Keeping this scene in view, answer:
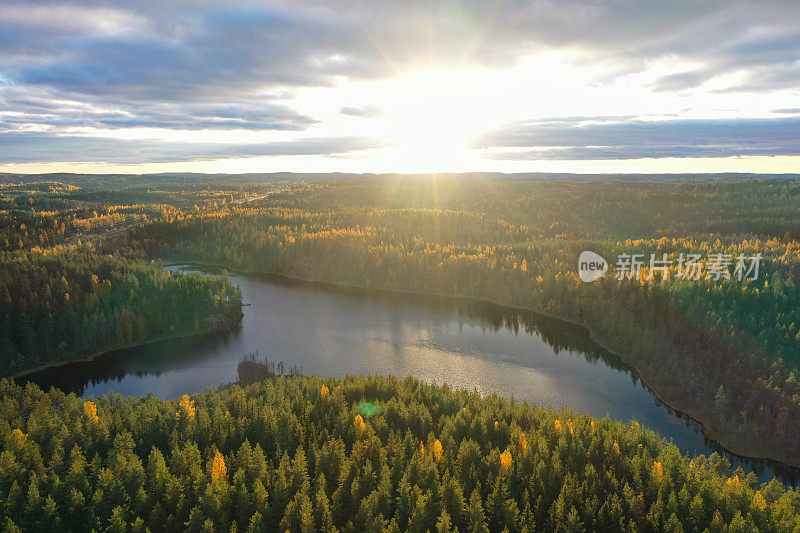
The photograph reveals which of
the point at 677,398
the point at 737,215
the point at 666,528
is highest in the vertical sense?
the point at 737,215

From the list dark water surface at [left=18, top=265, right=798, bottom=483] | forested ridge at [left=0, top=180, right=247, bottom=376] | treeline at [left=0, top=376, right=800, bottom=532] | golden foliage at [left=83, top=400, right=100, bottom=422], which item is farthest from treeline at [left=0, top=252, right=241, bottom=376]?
golden foliage at [left=83, top=400, right=100, bottom=422]

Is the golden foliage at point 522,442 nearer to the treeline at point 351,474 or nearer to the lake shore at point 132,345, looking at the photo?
the treeline at point 351,474

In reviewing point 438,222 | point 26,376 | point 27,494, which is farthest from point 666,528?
point 438,222

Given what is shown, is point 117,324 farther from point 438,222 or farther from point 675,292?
point 438,222

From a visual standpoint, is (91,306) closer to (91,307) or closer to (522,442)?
(91,307)

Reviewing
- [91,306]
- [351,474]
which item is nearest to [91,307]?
[91,306]

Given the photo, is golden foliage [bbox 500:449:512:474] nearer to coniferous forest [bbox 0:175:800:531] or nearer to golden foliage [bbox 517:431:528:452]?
coniferous forest [bbox 0:175:800:531]
